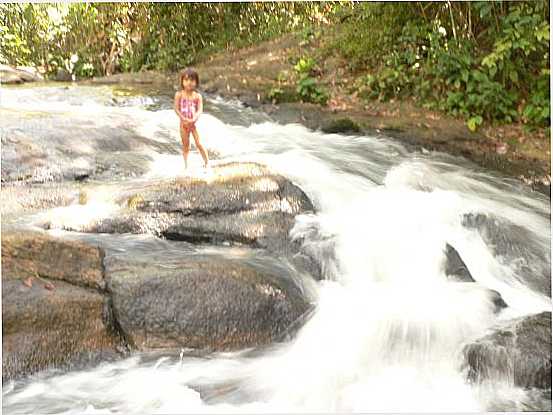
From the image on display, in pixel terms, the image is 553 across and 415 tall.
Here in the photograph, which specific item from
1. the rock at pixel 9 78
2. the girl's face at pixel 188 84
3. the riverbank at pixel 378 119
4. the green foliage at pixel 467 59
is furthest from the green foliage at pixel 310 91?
the rock at pixel 9 78

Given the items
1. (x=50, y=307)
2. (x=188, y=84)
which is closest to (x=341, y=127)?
(x=188, y=84)

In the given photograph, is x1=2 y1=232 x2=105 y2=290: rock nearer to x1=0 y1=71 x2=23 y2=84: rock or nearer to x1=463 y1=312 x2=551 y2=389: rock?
x1=463 y1=312 x2=551 y2=389: rock

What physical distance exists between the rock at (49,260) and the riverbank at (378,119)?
4.61m

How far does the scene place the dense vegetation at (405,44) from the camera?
7.26 m

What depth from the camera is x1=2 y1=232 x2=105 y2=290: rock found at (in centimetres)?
306

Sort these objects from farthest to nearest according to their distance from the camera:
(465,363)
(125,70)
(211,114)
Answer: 1. (125,70)
2. (211,114)
3. (465,363)

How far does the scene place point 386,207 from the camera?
4719 mm

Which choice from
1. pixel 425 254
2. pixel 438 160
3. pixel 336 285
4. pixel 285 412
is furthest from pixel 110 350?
pixel 438 160

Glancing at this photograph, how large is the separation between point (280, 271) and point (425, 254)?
124 cm

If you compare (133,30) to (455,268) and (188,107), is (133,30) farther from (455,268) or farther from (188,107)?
(455,268)

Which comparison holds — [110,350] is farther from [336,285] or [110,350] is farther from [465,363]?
[465,363]

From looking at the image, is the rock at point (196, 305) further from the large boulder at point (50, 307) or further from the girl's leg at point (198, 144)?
the girl's leg at point (198, 144)

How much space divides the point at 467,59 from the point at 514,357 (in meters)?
5.42

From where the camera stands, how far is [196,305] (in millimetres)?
3139
